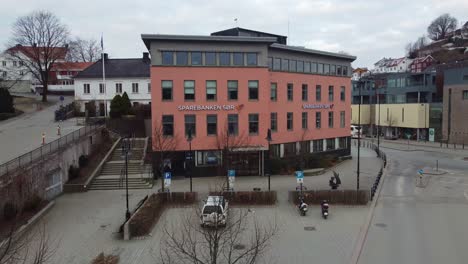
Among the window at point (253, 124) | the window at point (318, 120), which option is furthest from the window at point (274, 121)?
the window at point (318, 120)

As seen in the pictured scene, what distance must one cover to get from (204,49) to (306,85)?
42.1 feet

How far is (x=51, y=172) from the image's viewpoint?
26375 millimetres

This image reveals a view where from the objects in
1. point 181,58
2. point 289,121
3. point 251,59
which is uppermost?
point 251,59

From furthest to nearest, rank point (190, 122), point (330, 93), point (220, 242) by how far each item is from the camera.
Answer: point (330, 93) → point (190, 122) → point (220, 242)

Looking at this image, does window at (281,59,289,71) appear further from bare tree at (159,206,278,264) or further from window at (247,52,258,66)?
bare tree at (159,206,278,264)

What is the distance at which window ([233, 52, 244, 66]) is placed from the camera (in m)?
34.0

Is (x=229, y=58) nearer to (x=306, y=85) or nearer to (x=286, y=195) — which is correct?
Answer: (x=306, y=85)

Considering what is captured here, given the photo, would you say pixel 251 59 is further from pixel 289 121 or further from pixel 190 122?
pixel 289 121

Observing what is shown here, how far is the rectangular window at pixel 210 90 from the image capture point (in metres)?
33.6

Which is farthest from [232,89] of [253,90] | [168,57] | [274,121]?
[168,57]

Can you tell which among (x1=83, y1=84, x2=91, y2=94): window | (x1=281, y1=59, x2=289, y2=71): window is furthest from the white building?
(x1=281, y1=59, x2=289, y2=71): window

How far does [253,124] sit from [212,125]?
388cm

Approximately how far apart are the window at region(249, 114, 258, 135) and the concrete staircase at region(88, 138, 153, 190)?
990 centimetres

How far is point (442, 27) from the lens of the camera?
465 feet
